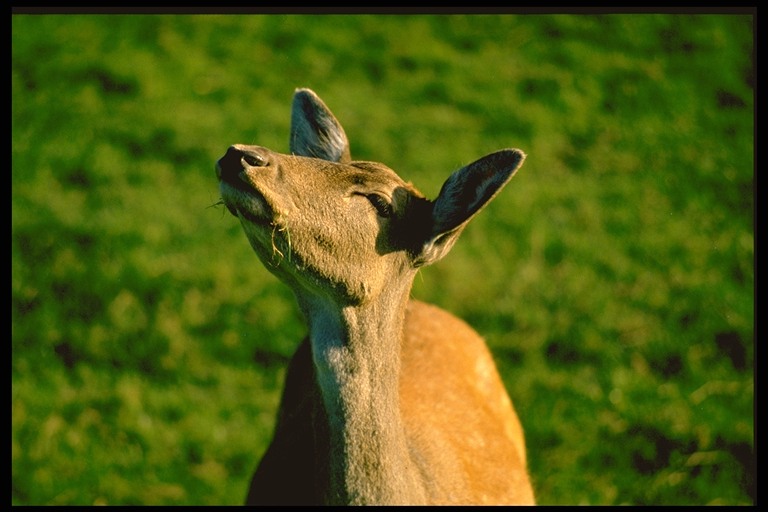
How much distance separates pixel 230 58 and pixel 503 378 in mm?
4848

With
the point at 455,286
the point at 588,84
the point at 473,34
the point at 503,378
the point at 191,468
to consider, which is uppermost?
the point at 473,34

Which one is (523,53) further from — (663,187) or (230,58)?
(230,58)

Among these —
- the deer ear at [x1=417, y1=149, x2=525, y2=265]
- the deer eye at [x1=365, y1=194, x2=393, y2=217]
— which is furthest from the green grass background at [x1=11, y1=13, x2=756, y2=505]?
the deer eye at [x1=365, y1=194, x2=393, y2=217]

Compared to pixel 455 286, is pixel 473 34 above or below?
above

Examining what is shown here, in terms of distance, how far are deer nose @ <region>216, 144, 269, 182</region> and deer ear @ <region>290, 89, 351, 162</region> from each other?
0.90 m

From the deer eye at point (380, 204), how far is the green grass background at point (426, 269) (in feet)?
8.65

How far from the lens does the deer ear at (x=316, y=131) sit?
354cm

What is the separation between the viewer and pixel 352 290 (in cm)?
300

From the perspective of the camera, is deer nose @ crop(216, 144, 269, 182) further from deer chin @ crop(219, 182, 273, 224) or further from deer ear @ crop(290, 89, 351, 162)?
deer ear @ crop(290, 89, 351, 162)

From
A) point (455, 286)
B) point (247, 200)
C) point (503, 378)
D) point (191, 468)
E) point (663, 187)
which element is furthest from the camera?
point (663, 187)

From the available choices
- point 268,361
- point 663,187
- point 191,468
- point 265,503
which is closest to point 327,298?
point 265,503

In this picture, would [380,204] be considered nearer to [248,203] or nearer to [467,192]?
[467,192]

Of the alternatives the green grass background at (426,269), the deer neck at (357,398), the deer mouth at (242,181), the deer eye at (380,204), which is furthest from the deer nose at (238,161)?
the green grass background at (426,269)

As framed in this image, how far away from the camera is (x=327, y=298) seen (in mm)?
3033
